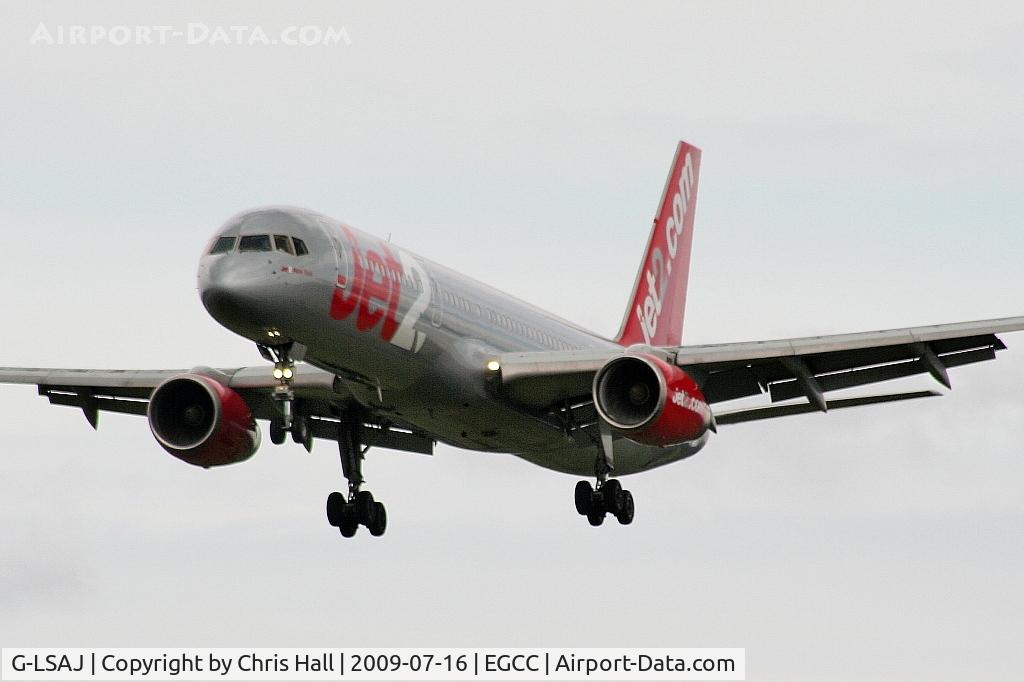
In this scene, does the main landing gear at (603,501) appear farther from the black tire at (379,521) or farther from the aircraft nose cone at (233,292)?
the aircraft nose cone at (233,292)

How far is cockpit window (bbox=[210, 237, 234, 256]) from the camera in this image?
29000 millimetres

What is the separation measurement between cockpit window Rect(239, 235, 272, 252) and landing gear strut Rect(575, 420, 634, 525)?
918 centimetres

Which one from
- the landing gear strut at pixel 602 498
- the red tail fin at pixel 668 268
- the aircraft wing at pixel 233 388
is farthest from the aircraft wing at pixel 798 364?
the red tail fin at pixel 668 268

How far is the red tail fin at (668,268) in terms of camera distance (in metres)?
44.7

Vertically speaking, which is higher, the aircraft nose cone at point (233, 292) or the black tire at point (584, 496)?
the aircraft nose cone at point (233, 292)

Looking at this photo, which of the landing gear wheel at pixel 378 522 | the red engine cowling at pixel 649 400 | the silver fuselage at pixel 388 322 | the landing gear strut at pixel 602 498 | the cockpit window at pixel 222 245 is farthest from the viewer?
the landing gear wheel at pixel 378 522

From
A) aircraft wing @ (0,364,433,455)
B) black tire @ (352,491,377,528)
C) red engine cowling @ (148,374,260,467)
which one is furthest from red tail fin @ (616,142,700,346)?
red engine cowling @ (148,374,260,467)

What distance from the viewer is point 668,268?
47031 mm

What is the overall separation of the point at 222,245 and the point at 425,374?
4.47 metres

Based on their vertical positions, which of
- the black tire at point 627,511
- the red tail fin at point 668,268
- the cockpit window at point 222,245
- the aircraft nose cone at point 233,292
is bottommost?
the black tire at point 627,511

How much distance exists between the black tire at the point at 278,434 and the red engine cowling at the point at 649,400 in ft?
17.8

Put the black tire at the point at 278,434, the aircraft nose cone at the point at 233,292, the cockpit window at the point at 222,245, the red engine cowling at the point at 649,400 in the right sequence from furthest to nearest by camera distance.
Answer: the red engine cowling at the point at 649,400
the black tire at the point at 278,434
the cockpit window at the point at 222,245
the aircraft nose cone at the point at 233,292

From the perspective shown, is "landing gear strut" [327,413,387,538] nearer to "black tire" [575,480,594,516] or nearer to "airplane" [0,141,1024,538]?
"airplane" [0,141,1024,538]

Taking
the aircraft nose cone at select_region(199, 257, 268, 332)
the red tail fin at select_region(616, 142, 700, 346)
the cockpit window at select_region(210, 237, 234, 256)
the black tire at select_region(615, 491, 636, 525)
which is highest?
the red tail fin at select_region(616, 142, 700, 346)
